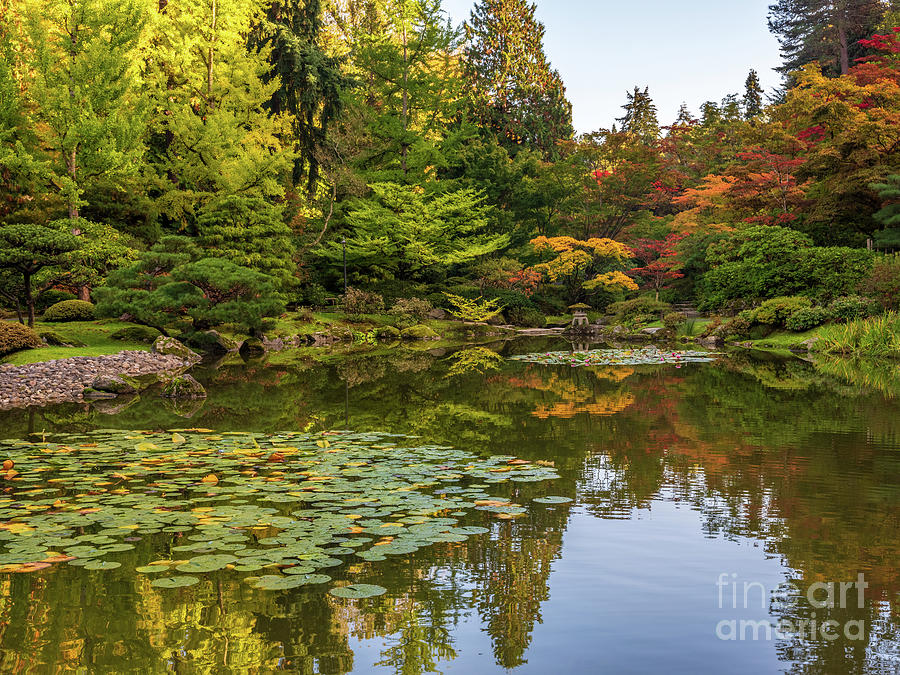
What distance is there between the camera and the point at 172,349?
1817 centimetres

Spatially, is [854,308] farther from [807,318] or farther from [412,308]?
[412,308]

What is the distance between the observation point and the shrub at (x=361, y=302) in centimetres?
2794

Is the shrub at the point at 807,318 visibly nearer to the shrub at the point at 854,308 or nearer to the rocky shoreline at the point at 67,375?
the shrub at the point at 854,308

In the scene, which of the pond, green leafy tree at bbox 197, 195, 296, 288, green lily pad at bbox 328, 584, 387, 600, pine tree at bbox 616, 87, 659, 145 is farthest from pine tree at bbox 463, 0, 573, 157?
green lily pad at bbox 328, 584, 387, 600

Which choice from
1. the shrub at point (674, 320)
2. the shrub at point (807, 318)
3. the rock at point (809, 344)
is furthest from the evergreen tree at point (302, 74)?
the rock at point (809, 344)

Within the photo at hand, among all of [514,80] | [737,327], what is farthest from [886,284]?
[514,80]

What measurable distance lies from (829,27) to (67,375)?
144ft

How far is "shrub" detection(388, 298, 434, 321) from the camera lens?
29.0 m

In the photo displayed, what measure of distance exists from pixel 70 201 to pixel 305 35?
16375 mm

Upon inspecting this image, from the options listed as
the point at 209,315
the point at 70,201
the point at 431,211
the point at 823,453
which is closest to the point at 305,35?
the point at 431,211

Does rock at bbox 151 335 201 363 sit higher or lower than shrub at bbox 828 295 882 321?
lower

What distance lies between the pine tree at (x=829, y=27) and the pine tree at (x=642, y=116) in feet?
33.0

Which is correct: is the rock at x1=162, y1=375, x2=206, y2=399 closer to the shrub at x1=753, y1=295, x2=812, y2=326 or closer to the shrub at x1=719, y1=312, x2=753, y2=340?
the shrub at x1=753, y1=295, x2=812, y2=326

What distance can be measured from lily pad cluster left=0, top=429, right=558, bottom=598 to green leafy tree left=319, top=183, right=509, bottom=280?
906 inches
